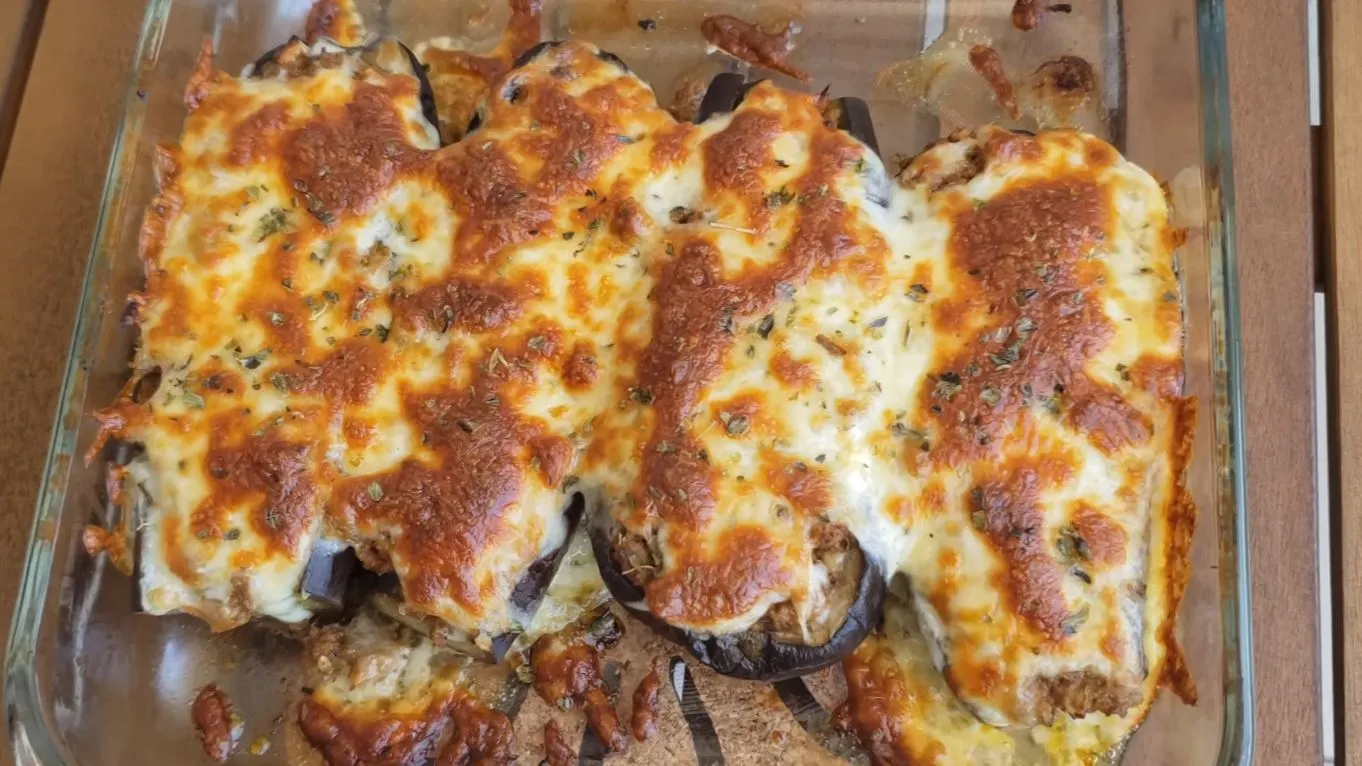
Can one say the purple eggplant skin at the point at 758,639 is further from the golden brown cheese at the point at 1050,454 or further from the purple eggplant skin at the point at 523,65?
the purple eggplant skin at the point at 523,65

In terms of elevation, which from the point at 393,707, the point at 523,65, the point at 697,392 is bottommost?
the point at 393,707

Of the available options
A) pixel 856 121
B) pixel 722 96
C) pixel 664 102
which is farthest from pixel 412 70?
pixel 856 121

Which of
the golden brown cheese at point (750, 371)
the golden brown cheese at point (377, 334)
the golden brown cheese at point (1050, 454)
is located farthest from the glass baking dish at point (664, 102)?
the golden brown cheese at point (750, 371)

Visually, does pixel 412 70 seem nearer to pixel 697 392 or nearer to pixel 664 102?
pixel 664 102

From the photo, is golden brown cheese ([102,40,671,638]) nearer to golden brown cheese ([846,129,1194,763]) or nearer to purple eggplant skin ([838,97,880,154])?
purple eggplant skin ([838,97,880,154])

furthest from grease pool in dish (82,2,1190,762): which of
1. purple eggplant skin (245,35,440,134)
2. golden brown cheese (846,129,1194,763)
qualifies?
purple eggplant skin (245,35,440,134)

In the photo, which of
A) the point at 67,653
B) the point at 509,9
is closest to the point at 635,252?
the point at 509,9

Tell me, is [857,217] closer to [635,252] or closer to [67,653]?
[635,252]
